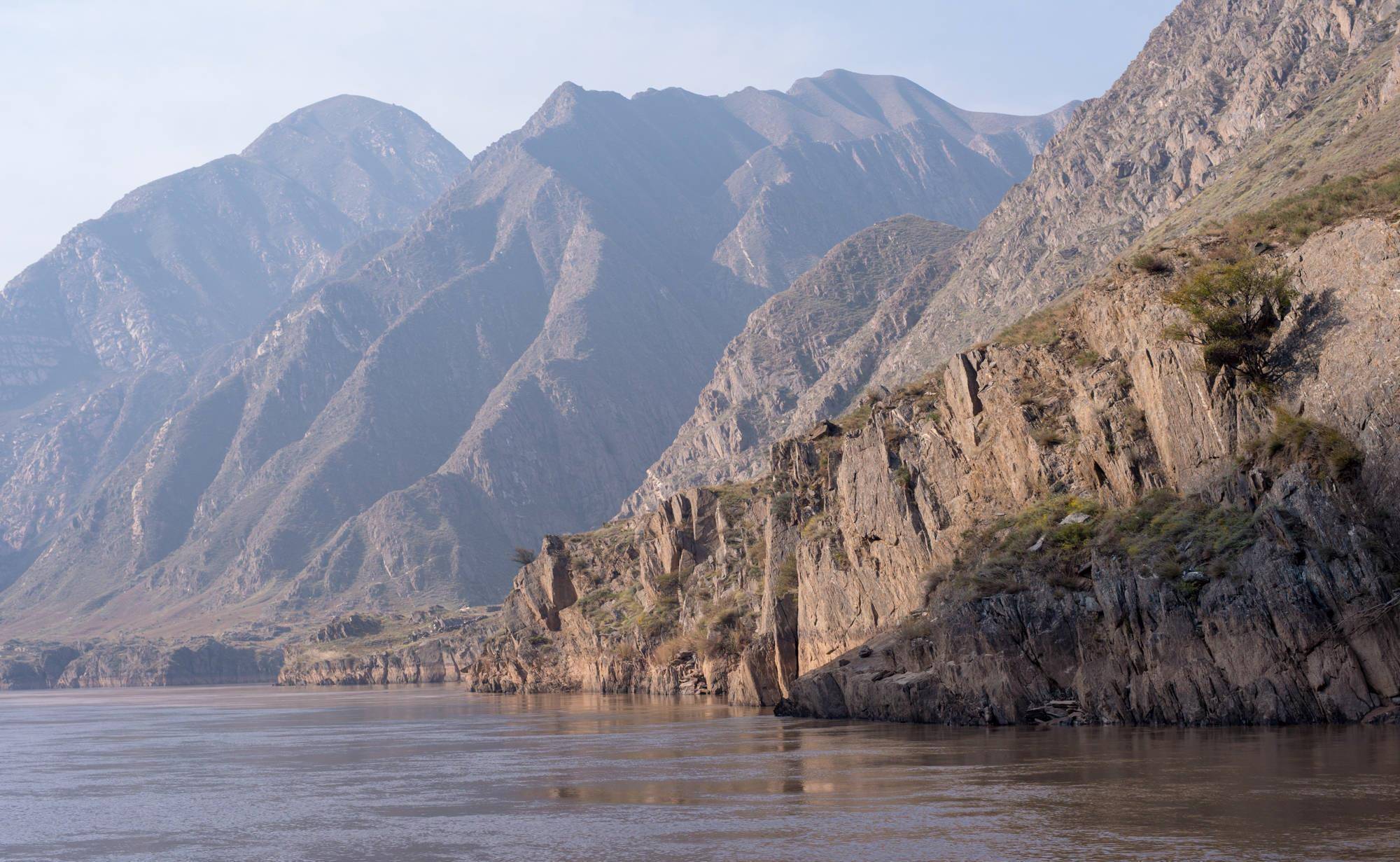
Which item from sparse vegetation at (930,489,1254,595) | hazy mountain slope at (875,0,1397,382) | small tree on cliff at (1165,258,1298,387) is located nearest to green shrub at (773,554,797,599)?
sparse vegetation at (930,489,1254,595)

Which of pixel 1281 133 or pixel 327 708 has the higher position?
pixel 1281 133

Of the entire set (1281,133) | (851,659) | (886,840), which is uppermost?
(1281,133)

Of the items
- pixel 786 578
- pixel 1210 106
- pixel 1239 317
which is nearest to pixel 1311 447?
pixel 1239 317

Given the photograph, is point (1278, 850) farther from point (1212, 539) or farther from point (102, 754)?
point (102, 754)

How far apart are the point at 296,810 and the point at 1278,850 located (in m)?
31.6

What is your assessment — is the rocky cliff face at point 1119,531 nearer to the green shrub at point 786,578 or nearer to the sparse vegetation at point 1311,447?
the sparse vegetation at point 1311,447

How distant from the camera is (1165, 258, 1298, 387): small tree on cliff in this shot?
54781 mm

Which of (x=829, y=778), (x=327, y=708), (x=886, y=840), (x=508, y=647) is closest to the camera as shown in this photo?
(x=886, y=840)

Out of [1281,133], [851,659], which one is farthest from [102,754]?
[1281,133]

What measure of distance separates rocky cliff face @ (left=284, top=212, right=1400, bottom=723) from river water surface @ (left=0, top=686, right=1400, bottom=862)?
2545 mm

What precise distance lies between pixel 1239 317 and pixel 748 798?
29130 millimetres

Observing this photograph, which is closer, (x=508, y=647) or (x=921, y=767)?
(x=921, y=767)

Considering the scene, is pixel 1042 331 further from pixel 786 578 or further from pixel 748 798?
Result: pixel 748 798

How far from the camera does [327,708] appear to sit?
127 meters
